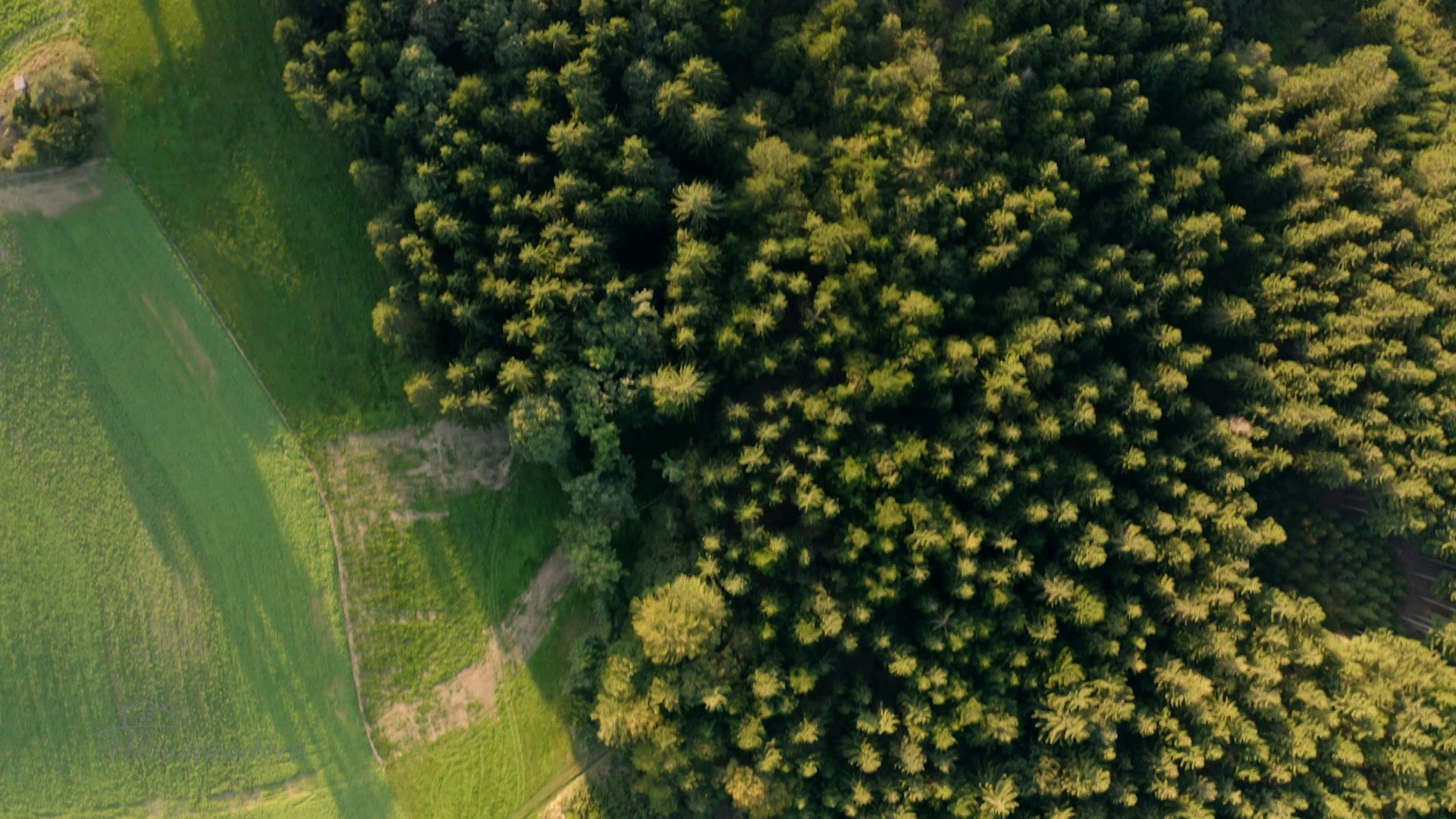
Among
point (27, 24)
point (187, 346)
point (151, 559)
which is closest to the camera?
point (27, 24)

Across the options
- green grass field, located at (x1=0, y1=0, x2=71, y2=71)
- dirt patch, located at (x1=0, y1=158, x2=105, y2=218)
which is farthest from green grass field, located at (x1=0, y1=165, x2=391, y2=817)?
green grass field, located at (x1=0, y1=0, x2=71, y2=71)

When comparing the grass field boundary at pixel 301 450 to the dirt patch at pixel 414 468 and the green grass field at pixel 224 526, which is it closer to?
the green grass field at pixel 224 526

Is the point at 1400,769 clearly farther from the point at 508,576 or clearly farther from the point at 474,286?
the point at 474,286

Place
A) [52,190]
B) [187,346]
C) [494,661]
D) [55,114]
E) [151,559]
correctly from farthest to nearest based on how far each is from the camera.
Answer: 1. [494,661]
2. [151,559]
3. [187,346]
4. [52,190]
5. [55,114]

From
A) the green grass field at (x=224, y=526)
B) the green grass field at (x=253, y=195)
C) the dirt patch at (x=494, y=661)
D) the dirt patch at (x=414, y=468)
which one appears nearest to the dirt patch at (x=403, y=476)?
the dirt patch at (x=414, y=468)

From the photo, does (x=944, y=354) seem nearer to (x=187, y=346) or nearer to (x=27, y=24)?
(x=187, y=346)

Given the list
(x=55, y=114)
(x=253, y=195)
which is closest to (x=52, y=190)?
(x=55, y=114)
